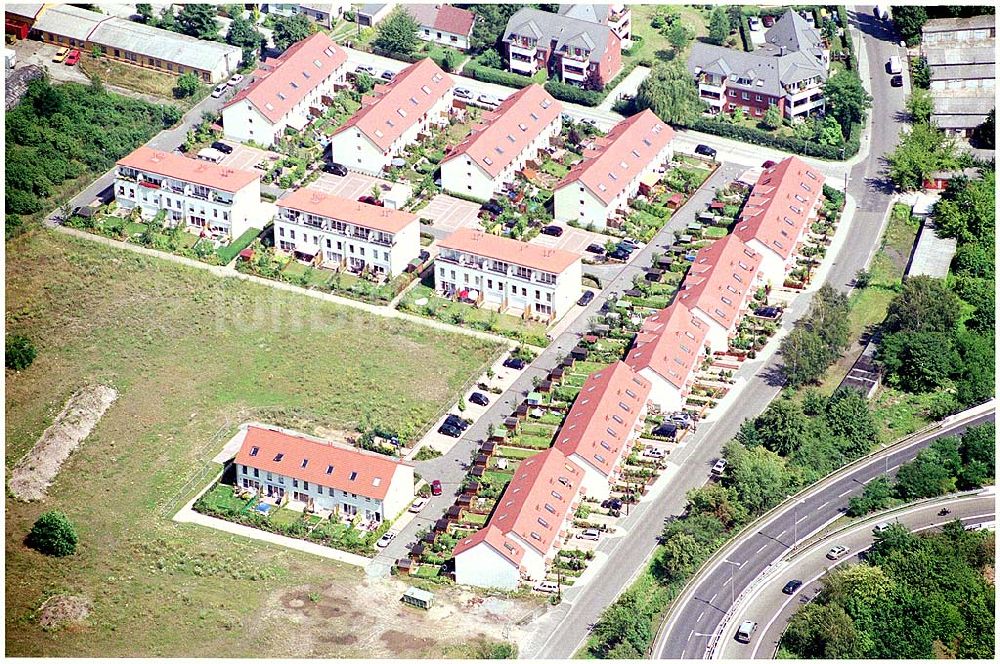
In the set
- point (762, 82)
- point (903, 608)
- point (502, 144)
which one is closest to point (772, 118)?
point (762, 82)

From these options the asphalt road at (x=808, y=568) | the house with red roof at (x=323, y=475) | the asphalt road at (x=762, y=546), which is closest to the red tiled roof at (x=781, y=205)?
the asphalt road at (x=762, y=546)

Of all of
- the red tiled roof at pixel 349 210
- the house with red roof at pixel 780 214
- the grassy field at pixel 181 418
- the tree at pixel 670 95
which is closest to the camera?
the grassy field at pixel 181 418

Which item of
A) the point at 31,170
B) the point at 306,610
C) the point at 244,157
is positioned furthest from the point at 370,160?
the point at 306,610

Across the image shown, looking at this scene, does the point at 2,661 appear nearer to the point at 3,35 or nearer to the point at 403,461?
the point at 403,461

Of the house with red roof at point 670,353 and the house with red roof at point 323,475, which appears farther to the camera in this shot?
the house with red roof at point 670,353

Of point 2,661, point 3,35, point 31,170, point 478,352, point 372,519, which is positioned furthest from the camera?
point 3,35

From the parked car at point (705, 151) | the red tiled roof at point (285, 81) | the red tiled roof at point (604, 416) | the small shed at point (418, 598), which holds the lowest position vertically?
the small shed at point (418, 598)

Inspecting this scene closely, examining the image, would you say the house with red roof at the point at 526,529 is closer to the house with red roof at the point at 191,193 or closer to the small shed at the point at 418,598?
the small shed at the point at 418,598
